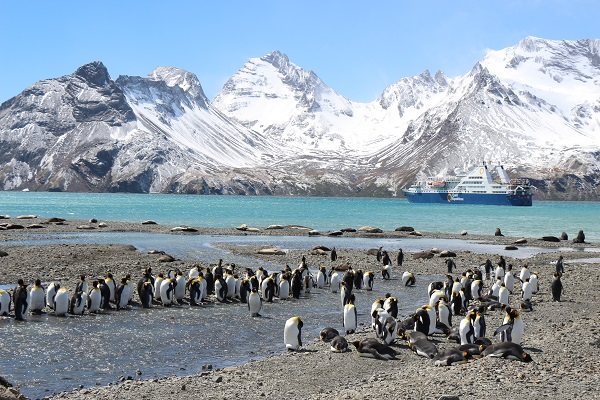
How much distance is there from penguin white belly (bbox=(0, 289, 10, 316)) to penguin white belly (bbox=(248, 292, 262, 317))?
783cm

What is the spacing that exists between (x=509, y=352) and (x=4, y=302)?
610 inches

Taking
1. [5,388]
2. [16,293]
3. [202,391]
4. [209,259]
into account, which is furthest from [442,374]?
[209,259]

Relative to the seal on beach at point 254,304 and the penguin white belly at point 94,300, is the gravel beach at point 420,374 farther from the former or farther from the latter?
the penguin white belly at point 94,300

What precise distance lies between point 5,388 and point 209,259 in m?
30.0

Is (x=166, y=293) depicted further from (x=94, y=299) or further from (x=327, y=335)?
(x=327, y=335)

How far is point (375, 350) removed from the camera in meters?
17.1

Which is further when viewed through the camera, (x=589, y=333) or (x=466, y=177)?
(x=466, y=177)

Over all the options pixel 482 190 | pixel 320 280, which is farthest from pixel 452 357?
pixel 482 190

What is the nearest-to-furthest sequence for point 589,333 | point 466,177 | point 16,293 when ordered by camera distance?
point 589,333, point 16,293, point 466,177

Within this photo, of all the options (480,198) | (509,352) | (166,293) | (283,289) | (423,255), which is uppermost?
(480,198)

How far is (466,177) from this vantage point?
190 metres

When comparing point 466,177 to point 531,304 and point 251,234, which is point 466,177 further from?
point 531,304

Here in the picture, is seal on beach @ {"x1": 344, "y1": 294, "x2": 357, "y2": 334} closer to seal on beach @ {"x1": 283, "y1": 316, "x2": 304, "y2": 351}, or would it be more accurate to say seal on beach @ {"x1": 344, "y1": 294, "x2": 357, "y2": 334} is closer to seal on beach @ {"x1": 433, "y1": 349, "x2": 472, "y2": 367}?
seal on beach @ {"x1": 283, "y1": 316, "x2": 304, "y2": 351}

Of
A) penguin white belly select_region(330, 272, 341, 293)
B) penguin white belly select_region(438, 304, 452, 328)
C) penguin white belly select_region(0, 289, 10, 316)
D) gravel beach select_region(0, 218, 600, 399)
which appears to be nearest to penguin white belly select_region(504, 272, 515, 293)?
gravel beach select_region(0, 218, 600, 399)
